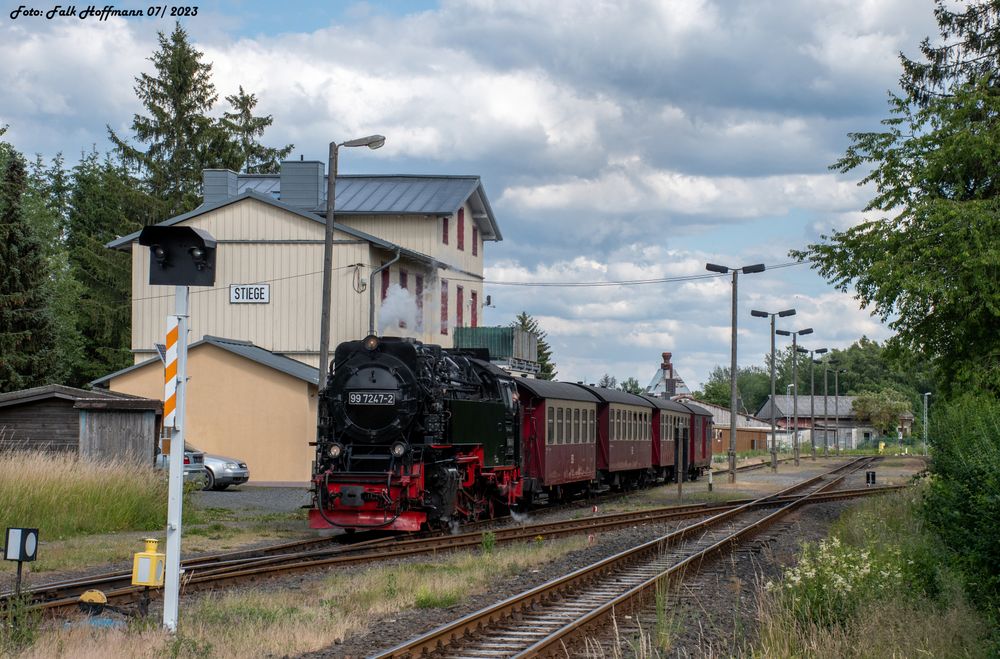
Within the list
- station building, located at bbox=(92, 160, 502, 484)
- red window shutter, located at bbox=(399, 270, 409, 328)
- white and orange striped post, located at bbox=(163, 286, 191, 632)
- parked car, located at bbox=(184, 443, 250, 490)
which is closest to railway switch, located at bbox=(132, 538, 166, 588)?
white and orange striped post, located at bbox=(163, 286, 191, 632)

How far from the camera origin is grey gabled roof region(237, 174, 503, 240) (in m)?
40.1

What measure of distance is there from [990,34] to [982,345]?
23.2ft

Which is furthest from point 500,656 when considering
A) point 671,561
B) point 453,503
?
point 453,503

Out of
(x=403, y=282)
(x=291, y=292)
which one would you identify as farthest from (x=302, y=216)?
(x=403, y=282)

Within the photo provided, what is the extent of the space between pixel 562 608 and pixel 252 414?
2336 cm

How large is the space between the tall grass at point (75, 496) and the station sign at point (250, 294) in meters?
16.9

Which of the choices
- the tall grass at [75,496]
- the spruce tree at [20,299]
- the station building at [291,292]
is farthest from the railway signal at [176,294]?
the spruce tree at [20,299]

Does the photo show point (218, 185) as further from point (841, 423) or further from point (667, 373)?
point (841, 423)

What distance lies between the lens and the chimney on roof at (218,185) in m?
41.4

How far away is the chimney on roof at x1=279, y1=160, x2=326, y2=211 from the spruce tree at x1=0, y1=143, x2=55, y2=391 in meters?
8.96

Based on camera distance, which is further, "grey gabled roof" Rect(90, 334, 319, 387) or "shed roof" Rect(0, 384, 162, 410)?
"grey gabled roof" Rect(90, 334, 319, 387)

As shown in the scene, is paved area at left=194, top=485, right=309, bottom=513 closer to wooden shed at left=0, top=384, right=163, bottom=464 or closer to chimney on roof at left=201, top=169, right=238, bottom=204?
wooden shed at left=0, top=384, right=163, bottom=464

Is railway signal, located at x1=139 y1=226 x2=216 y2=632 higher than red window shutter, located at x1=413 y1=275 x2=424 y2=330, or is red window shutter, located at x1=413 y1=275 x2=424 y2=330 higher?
red window shutter, located at x1=413 y1=275 x2=424 y2=330

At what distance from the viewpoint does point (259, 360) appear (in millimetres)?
33156
